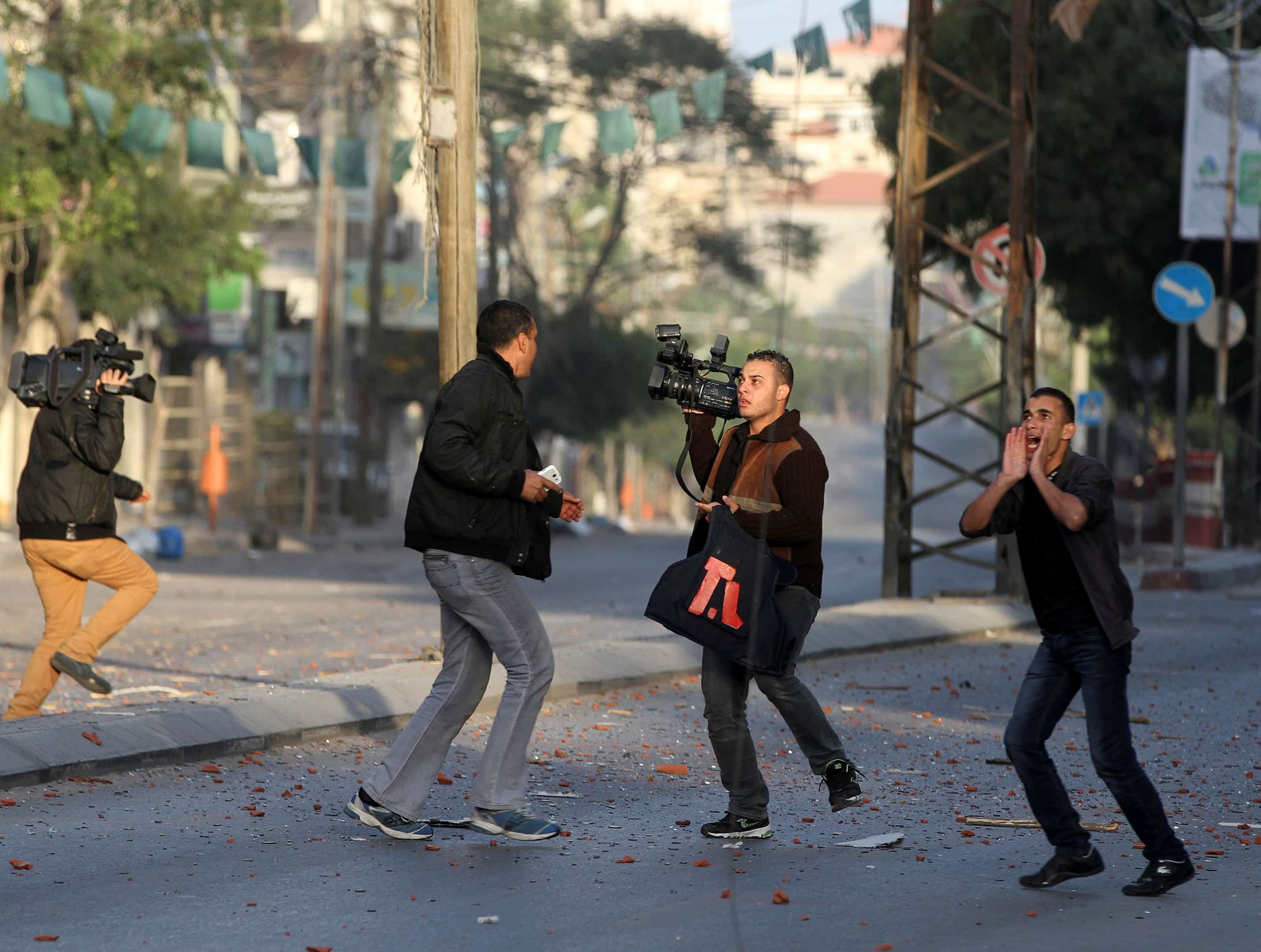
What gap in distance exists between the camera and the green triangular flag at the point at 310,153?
2075cm

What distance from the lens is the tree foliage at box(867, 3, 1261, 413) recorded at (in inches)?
1068

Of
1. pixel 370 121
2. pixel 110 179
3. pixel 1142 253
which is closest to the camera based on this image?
pixel 110 179

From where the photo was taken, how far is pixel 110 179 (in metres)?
26.5

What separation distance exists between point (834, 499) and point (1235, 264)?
137 ft

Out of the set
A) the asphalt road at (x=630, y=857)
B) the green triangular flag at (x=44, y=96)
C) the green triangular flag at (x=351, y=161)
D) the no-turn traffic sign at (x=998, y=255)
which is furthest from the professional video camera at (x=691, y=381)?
the green triangular flag at (x=351, y=161)

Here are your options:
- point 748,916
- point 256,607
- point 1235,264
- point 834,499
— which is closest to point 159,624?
point 256,607

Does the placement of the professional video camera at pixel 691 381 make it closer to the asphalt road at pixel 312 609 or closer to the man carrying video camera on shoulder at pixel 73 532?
the man carrying video camera on shoulder at pixel 73 532

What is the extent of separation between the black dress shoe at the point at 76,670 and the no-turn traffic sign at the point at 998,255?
31.5 ft

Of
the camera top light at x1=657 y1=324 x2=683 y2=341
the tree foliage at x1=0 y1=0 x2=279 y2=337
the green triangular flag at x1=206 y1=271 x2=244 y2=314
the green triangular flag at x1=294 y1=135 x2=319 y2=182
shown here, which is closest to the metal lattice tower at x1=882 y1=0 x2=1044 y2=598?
the green triangular flag at x1=294 y1=135 x2=319 y2=182

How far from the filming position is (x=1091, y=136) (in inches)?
1092

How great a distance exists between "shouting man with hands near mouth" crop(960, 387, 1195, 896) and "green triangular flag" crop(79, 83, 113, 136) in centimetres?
1435

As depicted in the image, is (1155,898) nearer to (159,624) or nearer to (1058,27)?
(159,624)

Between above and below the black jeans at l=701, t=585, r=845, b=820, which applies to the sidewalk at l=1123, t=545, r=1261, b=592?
below

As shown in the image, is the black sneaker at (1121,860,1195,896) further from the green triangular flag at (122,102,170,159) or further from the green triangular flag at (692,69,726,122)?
the green triangular flag at (122,102,170,159)
